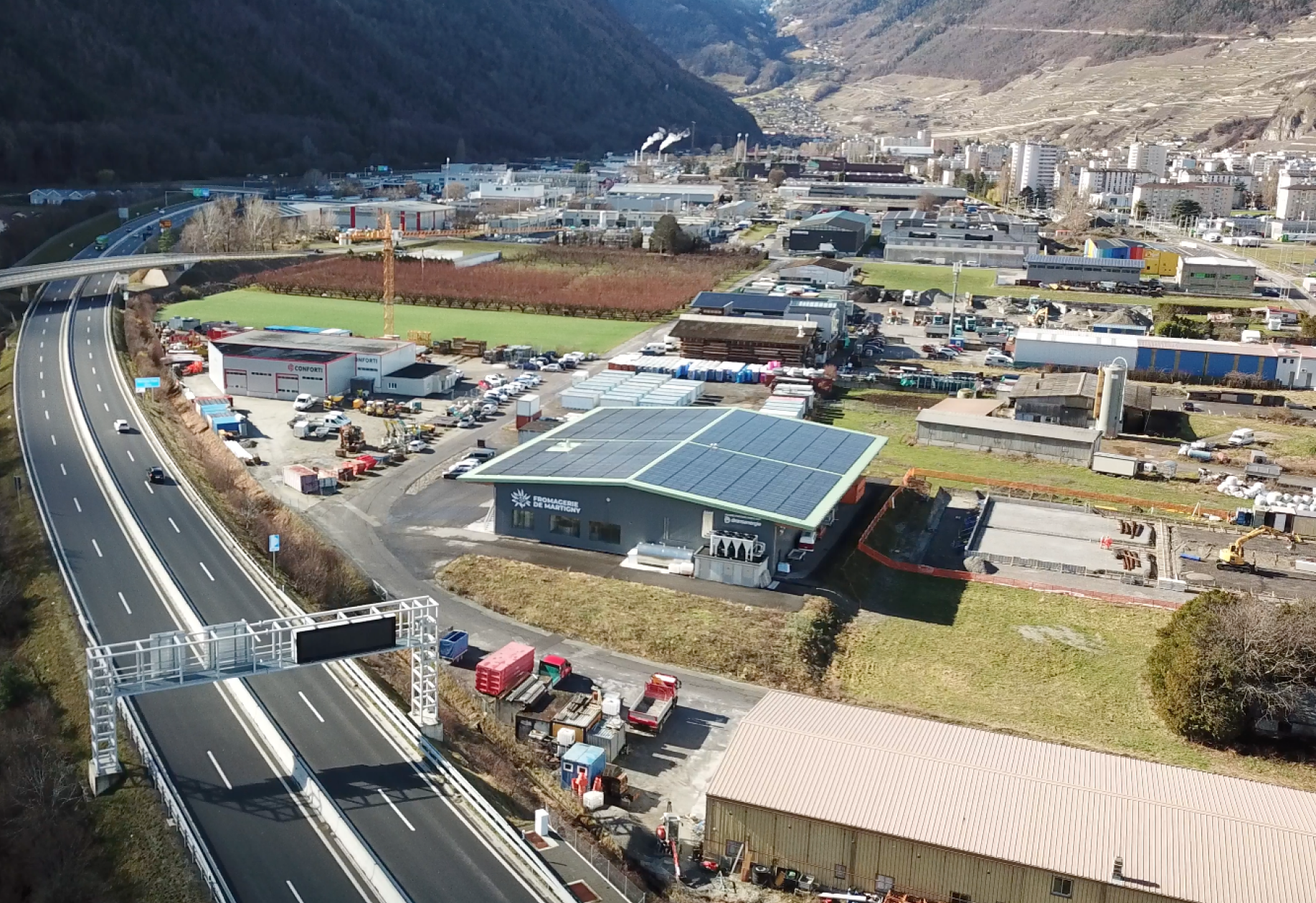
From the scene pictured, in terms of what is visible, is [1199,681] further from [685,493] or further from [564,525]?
[564,525]

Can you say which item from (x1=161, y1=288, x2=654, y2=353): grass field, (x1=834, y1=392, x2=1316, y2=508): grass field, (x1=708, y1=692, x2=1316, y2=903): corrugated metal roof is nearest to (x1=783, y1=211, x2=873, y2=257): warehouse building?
(x1=161, y1=288, x2=654, y2=353): grass field

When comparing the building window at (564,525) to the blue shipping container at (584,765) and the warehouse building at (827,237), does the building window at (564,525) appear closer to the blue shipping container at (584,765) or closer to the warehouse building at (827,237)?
the blue shipping container at (584,765)

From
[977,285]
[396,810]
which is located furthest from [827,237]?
[396,810]

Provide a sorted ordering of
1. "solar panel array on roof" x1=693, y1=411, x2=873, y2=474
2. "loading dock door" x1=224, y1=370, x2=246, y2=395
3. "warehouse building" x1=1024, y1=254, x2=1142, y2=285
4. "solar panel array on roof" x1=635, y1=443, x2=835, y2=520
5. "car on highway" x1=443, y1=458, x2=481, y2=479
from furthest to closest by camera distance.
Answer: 1. "warehouse building" x1=1024, y1=254, x2=1142, y2=285
2. "loading dock door" x1=224, y1=370, x2=246, y2=395
3. "car on highway" x1=443, y1=458, x2=481, y2=479
4. "solar panel array on roof" x1=693, y1=411, x2=873, y2=474
5. "solar panel array on roof" x1=635, y1=443, x2=835, y2=520

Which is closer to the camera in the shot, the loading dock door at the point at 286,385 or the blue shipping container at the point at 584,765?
the blue shipping container at the point at 584,765

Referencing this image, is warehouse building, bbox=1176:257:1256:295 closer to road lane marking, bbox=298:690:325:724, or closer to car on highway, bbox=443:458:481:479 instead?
car on highway, bbox=443:458:481:479

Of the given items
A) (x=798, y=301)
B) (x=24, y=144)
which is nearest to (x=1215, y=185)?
(x=798, y=301)

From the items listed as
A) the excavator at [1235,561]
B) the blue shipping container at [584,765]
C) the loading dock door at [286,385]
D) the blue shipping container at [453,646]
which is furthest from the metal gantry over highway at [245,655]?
the loading dock door at [286,385]
